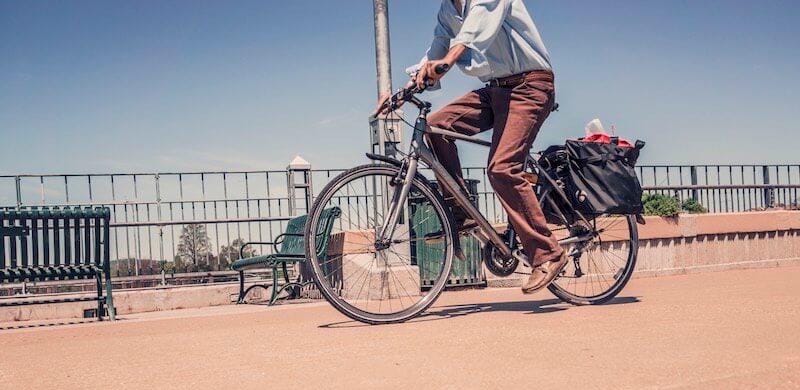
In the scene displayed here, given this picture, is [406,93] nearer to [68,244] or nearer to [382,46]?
[382,46]

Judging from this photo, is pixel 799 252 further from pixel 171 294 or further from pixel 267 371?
pixel 267 371

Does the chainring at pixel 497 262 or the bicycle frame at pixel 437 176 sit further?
the chainring at pixel 497 262

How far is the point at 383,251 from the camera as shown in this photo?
4.50 metres

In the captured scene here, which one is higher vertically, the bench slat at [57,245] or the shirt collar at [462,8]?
the shirt collar at [462,8]

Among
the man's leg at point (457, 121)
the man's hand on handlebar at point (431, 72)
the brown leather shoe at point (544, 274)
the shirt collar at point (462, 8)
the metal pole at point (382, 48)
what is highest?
the metal pole at point (382, 48)

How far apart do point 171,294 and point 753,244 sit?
253 inches

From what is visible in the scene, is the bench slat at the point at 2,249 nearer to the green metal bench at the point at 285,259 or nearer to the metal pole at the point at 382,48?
the green metal bench at the point at 285,259

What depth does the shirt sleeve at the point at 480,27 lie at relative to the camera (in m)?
4.21

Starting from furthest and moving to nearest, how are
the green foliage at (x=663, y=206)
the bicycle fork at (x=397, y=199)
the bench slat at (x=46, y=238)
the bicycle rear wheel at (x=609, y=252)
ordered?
the green foliage at (x=663, y=206), the bench slat at (x=46, y=238), the bicycle rear wheel at (x=609, y=252), the bicycle fork at (x=397, y=199)

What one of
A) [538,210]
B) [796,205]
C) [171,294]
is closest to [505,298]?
[538,210]

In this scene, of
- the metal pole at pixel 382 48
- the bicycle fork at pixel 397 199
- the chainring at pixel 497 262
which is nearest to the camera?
the bicycle fork at pixel 397 199

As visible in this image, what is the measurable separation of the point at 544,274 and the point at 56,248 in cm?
426

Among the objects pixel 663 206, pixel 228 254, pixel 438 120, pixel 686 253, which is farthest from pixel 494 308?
pixel 228 254

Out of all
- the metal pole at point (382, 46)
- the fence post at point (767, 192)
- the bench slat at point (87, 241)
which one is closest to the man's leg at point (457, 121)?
the metal pole at point (382, 46)
